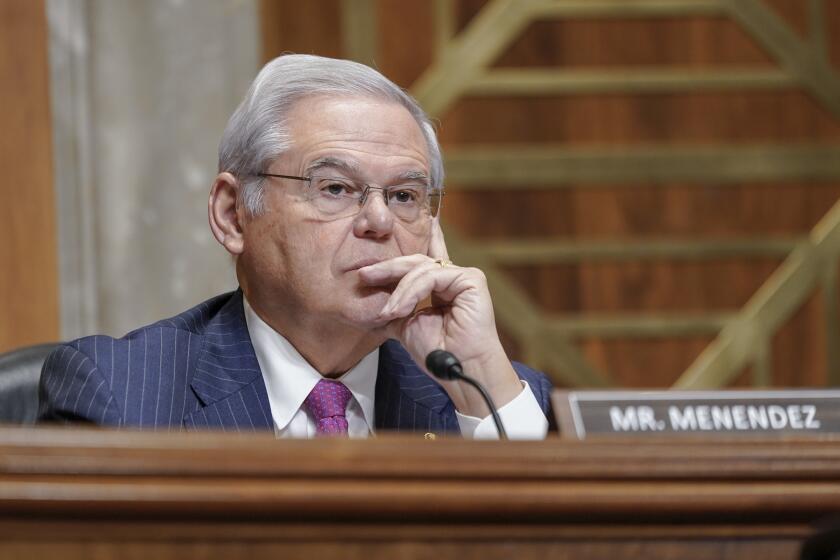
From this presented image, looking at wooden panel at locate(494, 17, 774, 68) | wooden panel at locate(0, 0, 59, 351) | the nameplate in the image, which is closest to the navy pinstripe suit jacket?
the nameplate

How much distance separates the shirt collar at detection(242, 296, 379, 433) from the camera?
→ 1830 millimetres

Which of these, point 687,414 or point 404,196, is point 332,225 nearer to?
point 404,196

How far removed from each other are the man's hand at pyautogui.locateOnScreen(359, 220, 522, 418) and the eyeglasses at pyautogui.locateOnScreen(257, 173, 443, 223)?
0.35 feet

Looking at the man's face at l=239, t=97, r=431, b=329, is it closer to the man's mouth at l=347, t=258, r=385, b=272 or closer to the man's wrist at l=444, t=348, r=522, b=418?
the man's mouth at l=347, t=258, r=385, b=272

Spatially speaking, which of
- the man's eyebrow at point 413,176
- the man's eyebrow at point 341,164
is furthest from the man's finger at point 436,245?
the man's eyebrow at point 341,164

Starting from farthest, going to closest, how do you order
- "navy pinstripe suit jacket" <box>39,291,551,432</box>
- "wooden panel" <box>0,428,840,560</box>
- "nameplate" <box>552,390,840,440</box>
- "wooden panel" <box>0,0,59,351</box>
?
1. "wooden panel" <box>0,0,59,351</box>
2. "navy pinstripe suit jacket" <box>39,291,551,432</box>
3. "nameplate" <box>552,390,840,440</box>
4. "wooden panel" <box>0,428,840,560</box>

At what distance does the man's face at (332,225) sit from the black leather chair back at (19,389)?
38 centimetres

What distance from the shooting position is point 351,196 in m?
1.88

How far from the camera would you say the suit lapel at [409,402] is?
1.89 metres

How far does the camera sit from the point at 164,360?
1771mm

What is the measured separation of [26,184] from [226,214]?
4.45 feet

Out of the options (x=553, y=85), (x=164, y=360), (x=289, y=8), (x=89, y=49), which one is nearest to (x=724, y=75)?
(x=553, y=85)

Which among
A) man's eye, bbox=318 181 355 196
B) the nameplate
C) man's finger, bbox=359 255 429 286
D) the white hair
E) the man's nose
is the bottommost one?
the nameplate

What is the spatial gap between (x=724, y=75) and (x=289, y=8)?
145 centimetres
